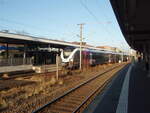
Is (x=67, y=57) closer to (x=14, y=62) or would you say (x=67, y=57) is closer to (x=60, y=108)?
(x=14, y=62)

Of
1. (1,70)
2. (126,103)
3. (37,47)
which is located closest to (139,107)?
(126,103)

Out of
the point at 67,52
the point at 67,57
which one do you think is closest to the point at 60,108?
the point at 67,57

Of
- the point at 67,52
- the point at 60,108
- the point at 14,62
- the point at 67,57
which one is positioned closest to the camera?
the point at 60,108

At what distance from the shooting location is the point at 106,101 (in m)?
10.1

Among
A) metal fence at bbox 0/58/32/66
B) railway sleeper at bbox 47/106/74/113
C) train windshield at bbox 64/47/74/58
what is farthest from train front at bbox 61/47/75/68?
railway sleeper at bbox 47/106/74/113

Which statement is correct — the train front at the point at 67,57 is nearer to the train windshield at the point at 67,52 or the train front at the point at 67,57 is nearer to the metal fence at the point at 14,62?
the train windshield at the point at 67,52

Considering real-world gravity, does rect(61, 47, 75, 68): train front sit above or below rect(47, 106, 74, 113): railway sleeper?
above

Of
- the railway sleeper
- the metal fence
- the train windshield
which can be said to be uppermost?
the train windshield

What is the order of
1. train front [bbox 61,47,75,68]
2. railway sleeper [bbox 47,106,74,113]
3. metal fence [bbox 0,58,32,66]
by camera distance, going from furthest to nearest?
1. train front [bbox 61,47,75,68]
2. metal fence [bbox 0,58,32,66]
3. railway sleeper [bbox 47,106,74,113]

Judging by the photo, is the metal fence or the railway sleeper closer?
the railway sleeper

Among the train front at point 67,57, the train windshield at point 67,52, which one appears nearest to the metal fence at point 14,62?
the train front at point 67,57

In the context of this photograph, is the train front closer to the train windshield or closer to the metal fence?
the train windshield

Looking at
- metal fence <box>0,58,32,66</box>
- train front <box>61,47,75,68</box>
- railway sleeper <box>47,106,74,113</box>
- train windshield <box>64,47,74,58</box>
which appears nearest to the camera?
railway sleeper <box>47,106,74,113</box>

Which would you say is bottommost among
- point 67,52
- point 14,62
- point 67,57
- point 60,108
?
point 60,108
